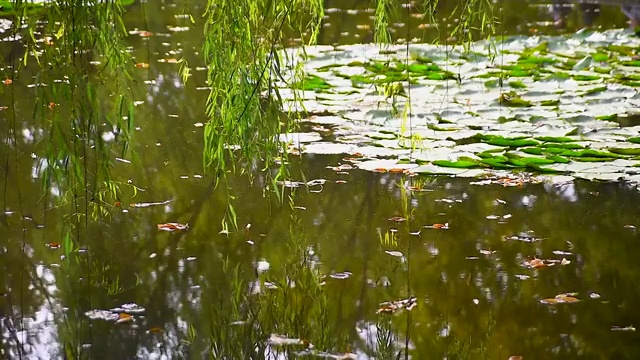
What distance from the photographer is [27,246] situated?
118 inches

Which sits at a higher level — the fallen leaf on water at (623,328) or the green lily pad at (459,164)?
the green lily pad at (459,164)

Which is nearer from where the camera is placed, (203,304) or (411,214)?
(203,304)

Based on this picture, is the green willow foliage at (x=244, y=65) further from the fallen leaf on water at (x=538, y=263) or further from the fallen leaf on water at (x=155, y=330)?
the fallen leaf on water at (x=538, y=263)

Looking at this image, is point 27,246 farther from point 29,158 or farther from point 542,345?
point 542,345

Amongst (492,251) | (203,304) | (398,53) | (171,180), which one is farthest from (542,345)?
(398,53)

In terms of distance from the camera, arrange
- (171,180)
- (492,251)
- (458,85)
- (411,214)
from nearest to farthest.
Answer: (492,251), (411,214), (171,180), (458,85)

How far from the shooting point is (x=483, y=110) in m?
4.98

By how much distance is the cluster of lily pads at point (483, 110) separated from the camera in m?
3.95

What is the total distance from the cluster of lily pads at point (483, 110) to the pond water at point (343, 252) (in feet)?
0.08

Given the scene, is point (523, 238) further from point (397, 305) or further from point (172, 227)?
point (172, 227)

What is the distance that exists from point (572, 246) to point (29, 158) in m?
2.25

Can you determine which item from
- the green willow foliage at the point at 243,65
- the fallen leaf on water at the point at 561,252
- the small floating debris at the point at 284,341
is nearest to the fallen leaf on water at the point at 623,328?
the fallen leaf on water at the point at 561,252

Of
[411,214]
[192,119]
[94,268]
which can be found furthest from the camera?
[192,119]

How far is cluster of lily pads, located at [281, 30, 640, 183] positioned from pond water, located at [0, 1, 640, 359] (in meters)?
0.02
